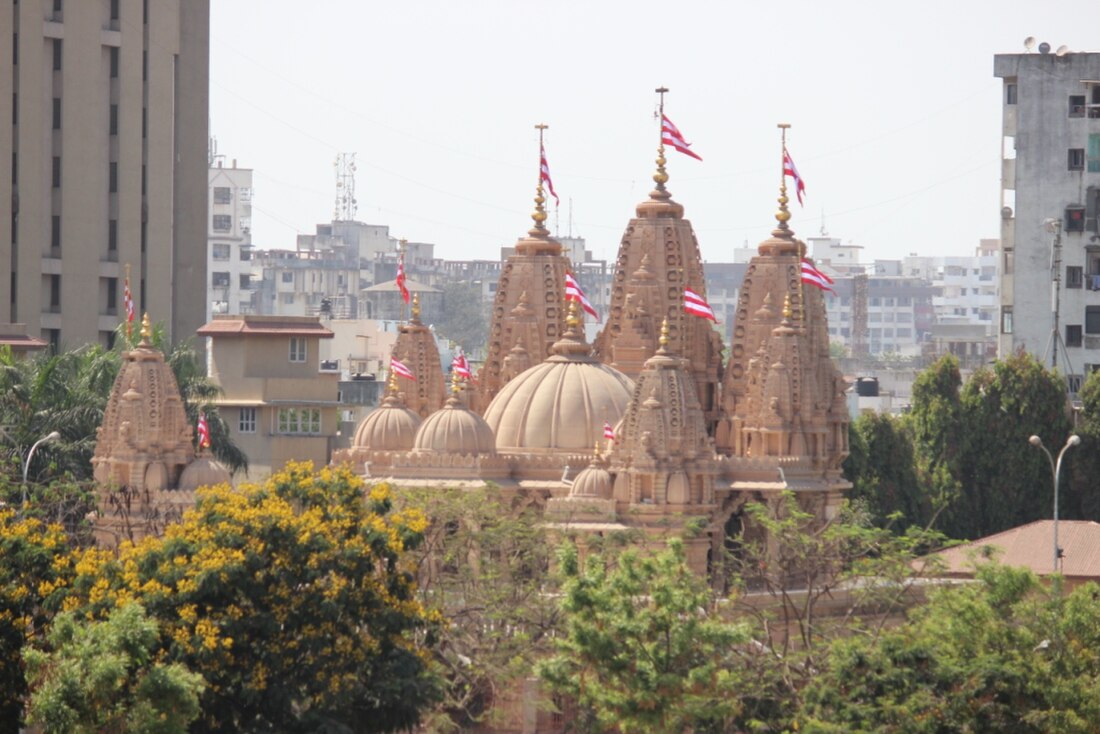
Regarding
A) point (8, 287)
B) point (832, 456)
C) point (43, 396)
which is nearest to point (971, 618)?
point (832, 456)

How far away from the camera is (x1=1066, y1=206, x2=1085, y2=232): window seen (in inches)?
4466

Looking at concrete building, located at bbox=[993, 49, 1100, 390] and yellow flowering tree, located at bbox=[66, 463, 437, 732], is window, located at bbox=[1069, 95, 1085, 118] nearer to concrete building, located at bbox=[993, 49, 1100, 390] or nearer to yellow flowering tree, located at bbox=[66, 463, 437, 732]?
concrete building, located at bbox=[993, 49, 1100, 390]

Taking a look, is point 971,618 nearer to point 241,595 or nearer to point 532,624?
point 532,624

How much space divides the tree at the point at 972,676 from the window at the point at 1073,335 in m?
56.7

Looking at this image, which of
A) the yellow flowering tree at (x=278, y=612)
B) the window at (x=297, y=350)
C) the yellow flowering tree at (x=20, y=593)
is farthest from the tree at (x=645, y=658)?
the window at (x=297, y=350)

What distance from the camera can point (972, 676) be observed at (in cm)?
5575

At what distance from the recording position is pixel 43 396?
286ft

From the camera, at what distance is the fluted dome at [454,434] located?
79.1 m

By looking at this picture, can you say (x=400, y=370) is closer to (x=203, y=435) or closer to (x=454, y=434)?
(x=454, y=434)

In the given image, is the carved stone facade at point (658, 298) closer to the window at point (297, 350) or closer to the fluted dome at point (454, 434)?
the fluted dome at point (454, 434)

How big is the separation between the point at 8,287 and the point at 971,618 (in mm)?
54468

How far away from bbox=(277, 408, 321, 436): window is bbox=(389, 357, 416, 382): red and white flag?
12.6m

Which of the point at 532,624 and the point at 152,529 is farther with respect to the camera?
the point at 152,529

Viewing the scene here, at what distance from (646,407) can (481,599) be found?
14270 mm
